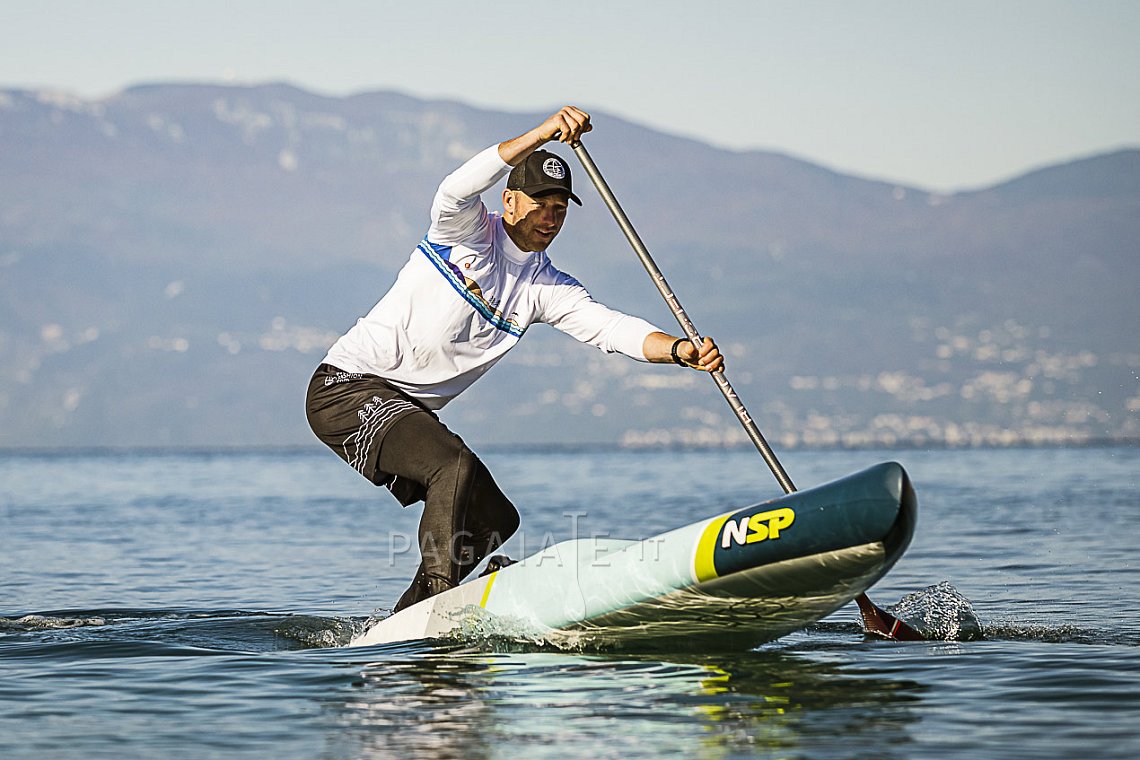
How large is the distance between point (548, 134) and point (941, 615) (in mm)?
3615

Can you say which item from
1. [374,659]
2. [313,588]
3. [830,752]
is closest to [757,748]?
[830,752]

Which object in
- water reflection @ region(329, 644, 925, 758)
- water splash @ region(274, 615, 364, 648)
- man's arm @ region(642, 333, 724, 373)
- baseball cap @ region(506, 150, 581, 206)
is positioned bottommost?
water reflection @ region(329, 644, 925, 758)

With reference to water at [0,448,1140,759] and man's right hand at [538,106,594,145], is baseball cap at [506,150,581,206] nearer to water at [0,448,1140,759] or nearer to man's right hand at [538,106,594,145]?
man's right hand at [538,106,594,145]

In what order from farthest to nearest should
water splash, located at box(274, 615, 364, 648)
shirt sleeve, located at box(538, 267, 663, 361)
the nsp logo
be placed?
water splash, located at box(274, 615, 364, 648) < shirt sleeve, located at box(538, 267, 663, 361) < the nsp logo

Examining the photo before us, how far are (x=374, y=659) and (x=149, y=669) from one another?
1.04m

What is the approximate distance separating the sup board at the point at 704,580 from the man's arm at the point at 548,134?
1781 millimetres

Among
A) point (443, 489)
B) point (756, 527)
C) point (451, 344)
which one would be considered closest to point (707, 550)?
point (756, 527)

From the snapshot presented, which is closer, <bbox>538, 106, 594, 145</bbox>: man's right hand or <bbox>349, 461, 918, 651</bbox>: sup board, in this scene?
<bbox>349, 461, 918, 651</bbox>: sup board

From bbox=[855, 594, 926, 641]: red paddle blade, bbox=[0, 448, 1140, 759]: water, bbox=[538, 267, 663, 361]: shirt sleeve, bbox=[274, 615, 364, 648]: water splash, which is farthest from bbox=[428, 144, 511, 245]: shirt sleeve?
bbox=[855, 594, 926, 641]: red paddle blade

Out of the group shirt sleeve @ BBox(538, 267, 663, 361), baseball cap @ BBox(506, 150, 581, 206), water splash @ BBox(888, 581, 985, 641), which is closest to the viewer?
baseball cap @ BBox(506, 150, 581, 206)

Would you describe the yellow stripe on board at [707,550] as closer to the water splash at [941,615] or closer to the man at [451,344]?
the man at [451,344]

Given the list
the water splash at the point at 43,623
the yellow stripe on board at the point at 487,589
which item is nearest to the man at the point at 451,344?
the yellow stripe on board at the point at 487,589

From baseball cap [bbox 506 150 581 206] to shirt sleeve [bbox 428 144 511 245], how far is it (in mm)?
240

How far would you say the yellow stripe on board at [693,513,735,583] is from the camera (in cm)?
614
